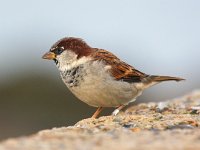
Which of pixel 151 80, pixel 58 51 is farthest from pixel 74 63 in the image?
pixel 151 80

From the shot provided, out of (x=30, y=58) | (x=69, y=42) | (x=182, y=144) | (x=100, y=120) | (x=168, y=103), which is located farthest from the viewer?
(x=30, y=58)

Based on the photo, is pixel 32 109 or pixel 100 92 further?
pixel 32 109

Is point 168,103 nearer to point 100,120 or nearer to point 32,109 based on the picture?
point 100,120

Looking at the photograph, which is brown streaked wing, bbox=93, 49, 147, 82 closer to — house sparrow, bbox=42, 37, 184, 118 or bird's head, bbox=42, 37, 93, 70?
house sparrow, bbox=42, 37, 184, 118

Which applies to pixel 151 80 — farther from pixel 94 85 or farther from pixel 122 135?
pixel 122 135

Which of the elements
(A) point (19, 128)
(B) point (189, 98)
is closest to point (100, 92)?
(B) point (189, 98)

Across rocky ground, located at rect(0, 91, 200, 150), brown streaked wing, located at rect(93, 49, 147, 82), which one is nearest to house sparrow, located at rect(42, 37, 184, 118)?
brown streaked wing, located at rect(93, 49, 147, 82)
